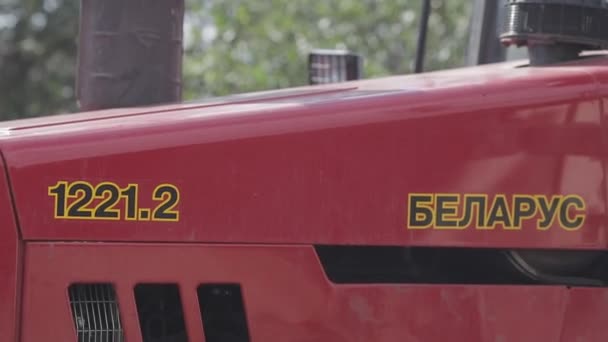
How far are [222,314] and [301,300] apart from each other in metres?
0.22

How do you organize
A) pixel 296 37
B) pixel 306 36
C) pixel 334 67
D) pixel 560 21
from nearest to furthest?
1. pixel 560 21
2. pixel 334 67
3. pixel 306 36
4. pixel 296 37

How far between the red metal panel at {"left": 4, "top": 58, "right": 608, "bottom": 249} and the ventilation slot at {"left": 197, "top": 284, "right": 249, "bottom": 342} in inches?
5.6

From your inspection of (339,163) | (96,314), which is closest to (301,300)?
(339,163)

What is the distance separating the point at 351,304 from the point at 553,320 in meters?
0.49

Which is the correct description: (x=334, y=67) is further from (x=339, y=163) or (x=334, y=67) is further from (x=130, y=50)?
(x=339, y=163)

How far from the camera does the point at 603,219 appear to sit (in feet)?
9.73

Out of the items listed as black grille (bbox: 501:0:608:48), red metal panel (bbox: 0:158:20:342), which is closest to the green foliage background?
black grille (bbox: 501:0:608:48)

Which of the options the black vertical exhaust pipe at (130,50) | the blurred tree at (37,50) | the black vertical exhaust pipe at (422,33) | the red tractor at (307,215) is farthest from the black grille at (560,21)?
the blurred tree at (37,50)

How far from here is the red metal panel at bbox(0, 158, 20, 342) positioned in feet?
9.27

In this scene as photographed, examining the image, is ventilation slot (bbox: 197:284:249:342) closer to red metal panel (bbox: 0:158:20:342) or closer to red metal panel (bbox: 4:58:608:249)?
red metal panel (bbox: 4:58:608:249)

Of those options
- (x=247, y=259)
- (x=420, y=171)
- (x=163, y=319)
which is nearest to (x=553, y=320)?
(x=420, y=171)

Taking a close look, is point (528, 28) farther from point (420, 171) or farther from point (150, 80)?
point (150, 80)

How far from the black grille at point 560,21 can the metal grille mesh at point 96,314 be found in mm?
1268

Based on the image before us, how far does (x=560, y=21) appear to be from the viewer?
128 inches
